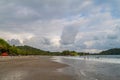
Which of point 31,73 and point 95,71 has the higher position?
point 31,73

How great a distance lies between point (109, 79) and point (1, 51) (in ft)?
323

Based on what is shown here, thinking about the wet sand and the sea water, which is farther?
the sea water

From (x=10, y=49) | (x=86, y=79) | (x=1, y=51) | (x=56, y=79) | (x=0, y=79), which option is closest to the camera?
(x=0, y=79)

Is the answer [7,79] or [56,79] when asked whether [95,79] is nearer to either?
[56,79]

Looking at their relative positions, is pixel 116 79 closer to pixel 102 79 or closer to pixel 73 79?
pixel 102 79

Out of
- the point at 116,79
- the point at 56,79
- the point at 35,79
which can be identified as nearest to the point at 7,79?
the point at 35,79

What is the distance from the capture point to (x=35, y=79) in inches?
706

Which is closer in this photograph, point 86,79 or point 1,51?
point 86,79

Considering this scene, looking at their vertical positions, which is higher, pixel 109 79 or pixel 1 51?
pixel 1 51

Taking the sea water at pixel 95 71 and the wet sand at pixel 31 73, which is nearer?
the wet sand at pixel 31 73

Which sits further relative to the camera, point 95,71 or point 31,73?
point 95,71

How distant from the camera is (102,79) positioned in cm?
2005

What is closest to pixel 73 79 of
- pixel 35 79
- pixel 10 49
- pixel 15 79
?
pixel 35 79

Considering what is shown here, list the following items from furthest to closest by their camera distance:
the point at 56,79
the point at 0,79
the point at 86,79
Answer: the point at 86,79 < the point at 56,79 < the point at 0,79
